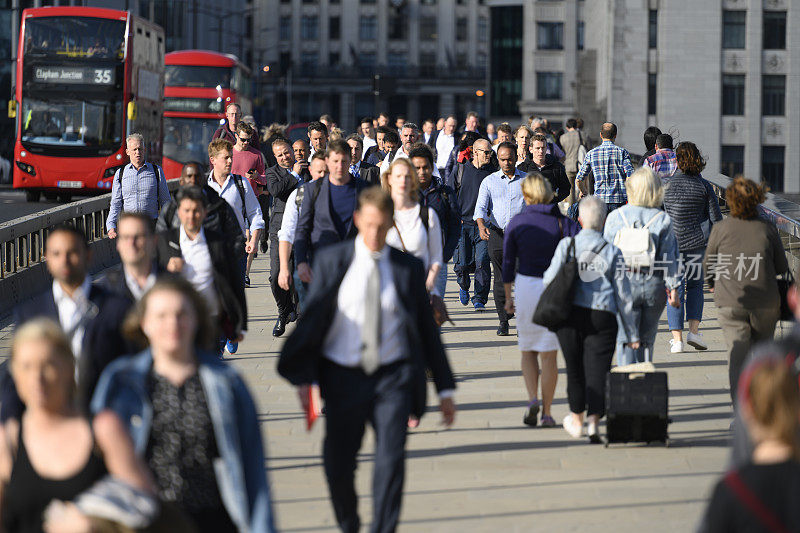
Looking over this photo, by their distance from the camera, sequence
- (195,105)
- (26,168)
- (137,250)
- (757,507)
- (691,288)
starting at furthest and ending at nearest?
(195,105), (26,168), (691,288), (137,250), (757,507)

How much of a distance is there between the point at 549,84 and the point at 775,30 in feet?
104

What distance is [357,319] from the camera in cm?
596

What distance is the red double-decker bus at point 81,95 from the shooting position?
1139 inches

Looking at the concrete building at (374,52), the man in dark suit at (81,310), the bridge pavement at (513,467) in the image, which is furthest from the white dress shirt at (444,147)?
the concrete building at (374,52)

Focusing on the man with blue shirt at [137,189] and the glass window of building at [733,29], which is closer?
the man with blue shirt at [137,189]

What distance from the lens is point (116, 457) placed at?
12.9ft

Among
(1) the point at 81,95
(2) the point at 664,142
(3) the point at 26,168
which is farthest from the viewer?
(3) the point at 26,168

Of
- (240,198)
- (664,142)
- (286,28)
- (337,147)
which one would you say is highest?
(286,28)

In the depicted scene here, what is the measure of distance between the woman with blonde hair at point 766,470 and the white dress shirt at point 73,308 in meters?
2.87

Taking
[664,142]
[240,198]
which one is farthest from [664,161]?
[240,198]

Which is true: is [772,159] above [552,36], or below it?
below

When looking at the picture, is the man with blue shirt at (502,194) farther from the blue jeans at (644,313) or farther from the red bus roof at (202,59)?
the red bus roof at (202,59)

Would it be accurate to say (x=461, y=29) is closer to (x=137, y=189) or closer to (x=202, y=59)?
(x=202, y=59)

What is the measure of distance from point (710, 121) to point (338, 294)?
5809cm
